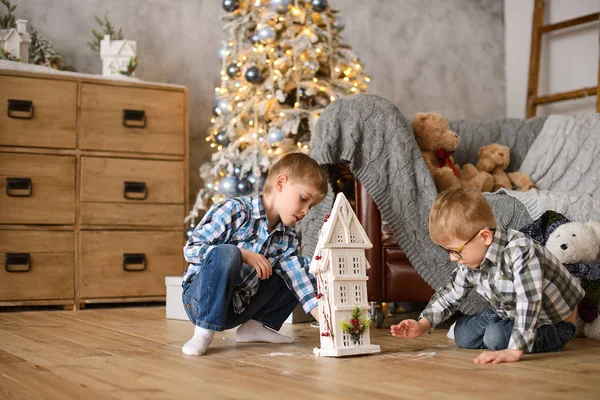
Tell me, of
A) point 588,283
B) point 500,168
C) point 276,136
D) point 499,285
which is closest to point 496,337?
point 499,285

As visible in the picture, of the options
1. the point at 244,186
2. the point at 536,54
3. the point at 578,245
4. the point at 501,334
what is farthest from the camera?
the point at 536,54

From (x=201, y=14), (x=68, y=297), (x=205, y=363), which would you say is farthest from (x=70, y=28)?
(x=205, y=363)

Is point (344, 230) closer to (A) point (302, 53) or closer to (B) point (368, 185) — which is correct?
(B) point (368, 185)

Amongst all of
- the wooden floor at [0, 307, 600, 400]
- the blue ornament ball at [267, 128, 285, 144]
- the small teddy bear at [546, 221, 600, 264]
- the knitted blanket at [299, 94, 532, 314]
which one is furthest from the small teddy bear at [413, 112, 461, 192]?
the wooden floor at [0, 307, 600, 400]

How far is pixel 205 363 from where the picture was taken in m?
1.90

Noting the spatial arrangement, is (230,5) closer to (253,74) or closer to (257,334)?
(253,74)

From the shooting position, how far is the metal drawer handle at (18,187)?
3.48 meters

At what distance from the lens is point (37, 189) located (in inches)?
139

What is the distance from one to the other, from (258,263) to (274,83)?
5.68 ft

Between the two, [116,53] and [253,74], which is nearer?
[253,74]

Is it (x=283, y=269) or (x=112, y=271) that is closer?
(x=283, y=269)

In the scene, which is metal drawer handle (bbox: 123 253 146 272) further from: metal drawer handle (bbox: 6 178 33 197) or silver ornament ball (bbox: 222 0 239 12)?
silver ornament ball (bbox: 222 0 239 12)

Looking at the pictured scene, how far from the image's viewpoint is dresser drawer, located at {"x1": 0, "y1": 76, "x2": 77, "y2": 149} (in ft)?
11.4

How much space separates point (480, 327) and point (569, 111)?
2953 mm
